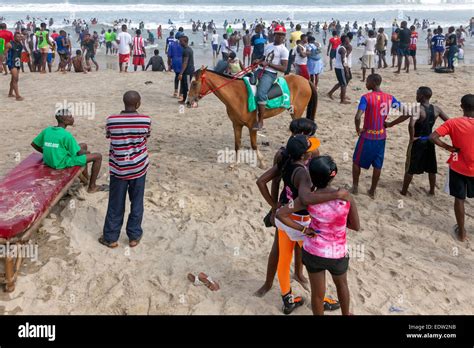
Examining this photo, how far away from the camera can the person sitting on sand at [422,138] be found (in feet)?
22.0

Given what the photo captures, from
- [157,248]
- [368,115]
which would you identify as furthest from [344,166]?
[157,248]

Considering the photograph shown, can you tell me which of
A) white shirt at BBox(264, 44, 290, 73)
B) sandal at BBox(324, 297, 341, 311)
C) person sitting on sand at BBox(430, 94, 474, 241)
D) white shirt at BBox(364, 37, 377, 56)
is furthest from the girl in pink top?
white shirt at BBox(364, 37, 377, 56)

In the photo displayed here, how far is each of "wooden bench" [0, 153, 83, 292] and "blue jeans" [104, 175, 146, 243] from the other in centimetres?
76

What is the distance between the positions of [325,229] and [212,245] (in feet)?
7.95

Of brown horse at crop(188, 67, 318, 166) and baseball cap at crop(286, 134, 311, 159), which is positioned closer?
baseball cap at crop(286, 134, 311, 159)

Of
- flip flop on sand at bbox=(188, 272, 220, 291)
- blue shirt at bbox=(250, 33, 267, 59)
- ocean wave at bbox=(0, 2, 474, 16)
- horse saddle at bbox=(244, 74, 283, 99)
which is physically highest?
ocean wave at bbox=(0, 2, 474, 16)

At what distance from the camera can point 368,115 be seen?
6.79m

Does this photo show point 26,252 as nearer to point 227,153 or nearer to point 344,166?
point 227,153

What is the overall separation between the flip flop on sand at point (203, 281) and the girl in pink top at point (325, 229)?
4.56 ft

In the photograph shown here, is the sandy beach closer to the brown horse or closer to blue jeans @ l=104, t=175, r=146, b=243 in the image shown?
blue jeans @ l=104, t=175, r=146, b=243

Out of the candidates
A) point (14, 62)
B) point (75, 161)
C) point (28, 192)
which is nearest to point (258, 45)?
point (14, 62)

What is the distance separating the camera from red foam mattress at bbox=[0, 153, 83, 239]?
15.6ft

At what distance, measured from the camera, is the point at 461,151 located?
576cm

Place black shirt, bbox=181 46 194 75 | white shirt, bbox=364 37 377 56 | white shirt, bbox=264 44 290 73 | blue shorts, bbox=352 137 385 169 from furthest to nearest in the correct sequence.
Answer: white shirt, bbox=364 37 377 56, black shirt, bbox=181 46 194 75, white shirt, bbox=264 44 290 73, blue shorts, bbox=352 137 385 169
